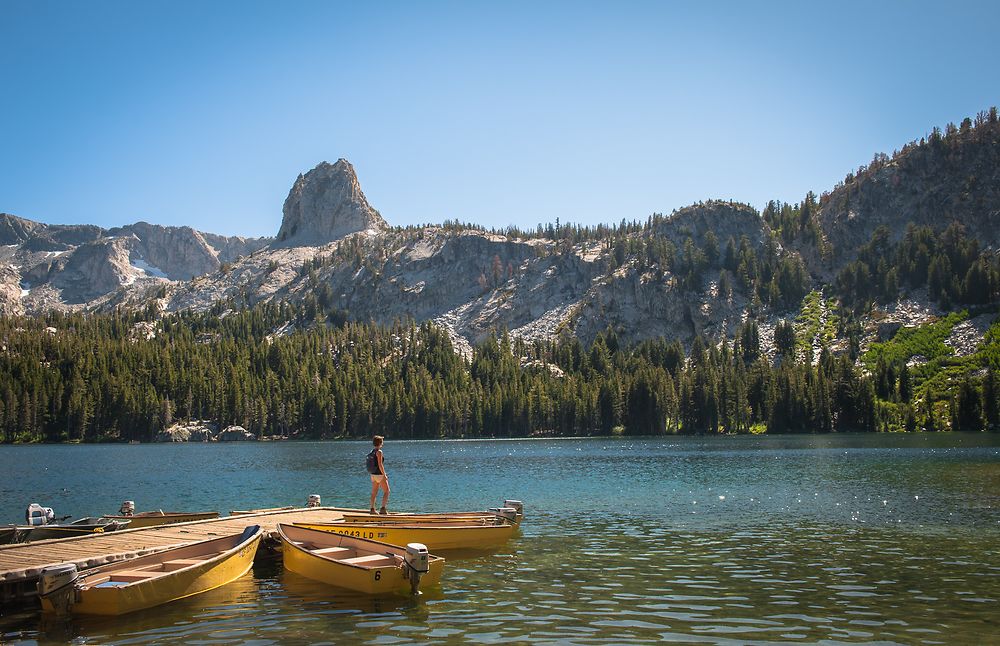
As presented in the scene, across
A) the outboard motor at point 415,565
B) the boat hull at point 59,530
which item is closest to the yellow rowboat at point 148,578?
the outboard motor at point 415,565

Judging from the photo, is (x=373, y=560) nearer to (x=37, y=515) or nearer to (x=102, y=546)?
(x=102, y=546)

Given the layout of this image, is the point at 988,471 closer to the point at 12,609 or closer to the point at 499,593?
the point at 499,593

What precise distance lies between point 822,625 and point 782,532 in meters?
19.1

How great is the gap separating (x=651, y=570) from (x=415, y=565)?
972 centimetres

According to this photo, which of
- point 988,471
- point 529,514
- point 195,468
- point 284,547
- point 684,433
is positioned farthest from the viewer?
point 684,433

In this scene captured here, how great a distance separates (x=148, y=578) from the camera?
24125mm

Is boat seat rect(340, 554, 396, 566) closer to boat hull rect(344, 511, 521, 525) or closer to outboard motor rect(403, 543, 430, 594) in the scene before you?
outboard motor rect(403, 543, 430, 594)

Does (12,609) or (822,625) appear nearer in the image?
(822,625)

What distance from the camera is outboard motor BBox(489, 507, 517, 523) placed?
38.9 meters

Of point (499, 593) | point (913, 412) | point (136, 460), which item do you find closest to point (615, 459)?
point (136, 460)

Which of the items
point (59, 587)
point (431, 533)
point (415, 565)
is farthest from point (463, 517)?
point (59, 587)

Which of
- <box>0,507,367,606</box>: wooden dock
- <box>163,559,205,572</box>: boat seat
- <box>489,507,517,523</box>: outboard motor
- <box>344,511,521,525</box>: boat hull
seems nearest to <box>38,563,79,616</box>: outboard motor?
<box>0,507,367,606</box>: wooden dock

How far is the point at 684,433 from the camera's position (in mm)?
195625

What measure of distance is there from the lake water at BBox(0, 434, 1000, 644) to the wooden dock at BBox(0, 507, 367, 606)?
1223 millimetres
